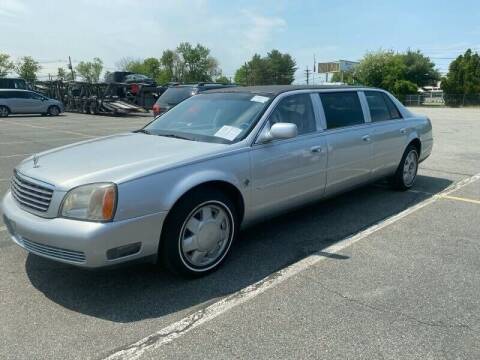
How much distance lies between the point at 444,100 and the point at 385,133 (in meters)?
54.6

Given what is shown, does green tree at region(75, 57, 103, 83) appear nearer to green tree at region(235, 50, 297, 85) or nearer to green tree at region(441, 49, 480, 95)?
green tree at region(235, 50, 297, 85)

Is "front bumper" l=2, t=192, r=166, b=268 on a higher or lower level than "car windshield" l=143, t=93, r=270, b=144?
lower

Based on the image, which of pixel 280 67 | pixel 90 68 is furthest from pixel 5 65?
pixel 280 67

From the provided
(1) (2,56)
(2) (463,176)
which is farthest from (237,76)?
(2) (463,176)

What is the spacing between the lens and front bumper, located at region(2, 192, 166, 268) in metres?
2.93

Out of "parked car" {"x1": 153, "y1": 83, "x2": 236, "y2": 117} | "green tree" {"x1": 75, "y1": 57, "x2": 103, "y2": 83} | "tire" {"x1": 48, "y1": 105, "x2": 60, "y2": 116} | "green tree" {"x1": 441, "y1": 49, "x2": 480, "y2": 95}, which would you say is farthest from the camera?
"green tree" {"x1": 75, "y1": 57, "x2": 103, "y2": 83}

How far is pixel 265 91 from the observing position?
452cm

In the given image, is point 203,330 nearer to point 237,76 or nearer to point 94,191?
point 94,191

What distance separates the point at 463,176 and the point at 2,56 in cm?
7790

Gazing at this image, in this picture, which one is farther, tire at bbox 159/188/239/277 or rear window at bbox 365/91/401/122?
rear window at bbox 365/91/401/122

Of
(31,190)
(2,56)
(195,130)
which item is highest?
(2,56)

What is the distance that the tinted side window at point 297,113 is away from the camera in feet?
14.0

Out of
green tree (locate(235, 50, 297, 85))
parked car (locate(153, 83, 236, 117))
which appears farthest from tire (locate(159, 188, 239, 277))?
green tree (locate(235, 50, 297, 85))

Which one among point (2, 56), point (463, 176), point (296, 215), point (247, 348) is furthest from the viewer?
point (2, 56)
